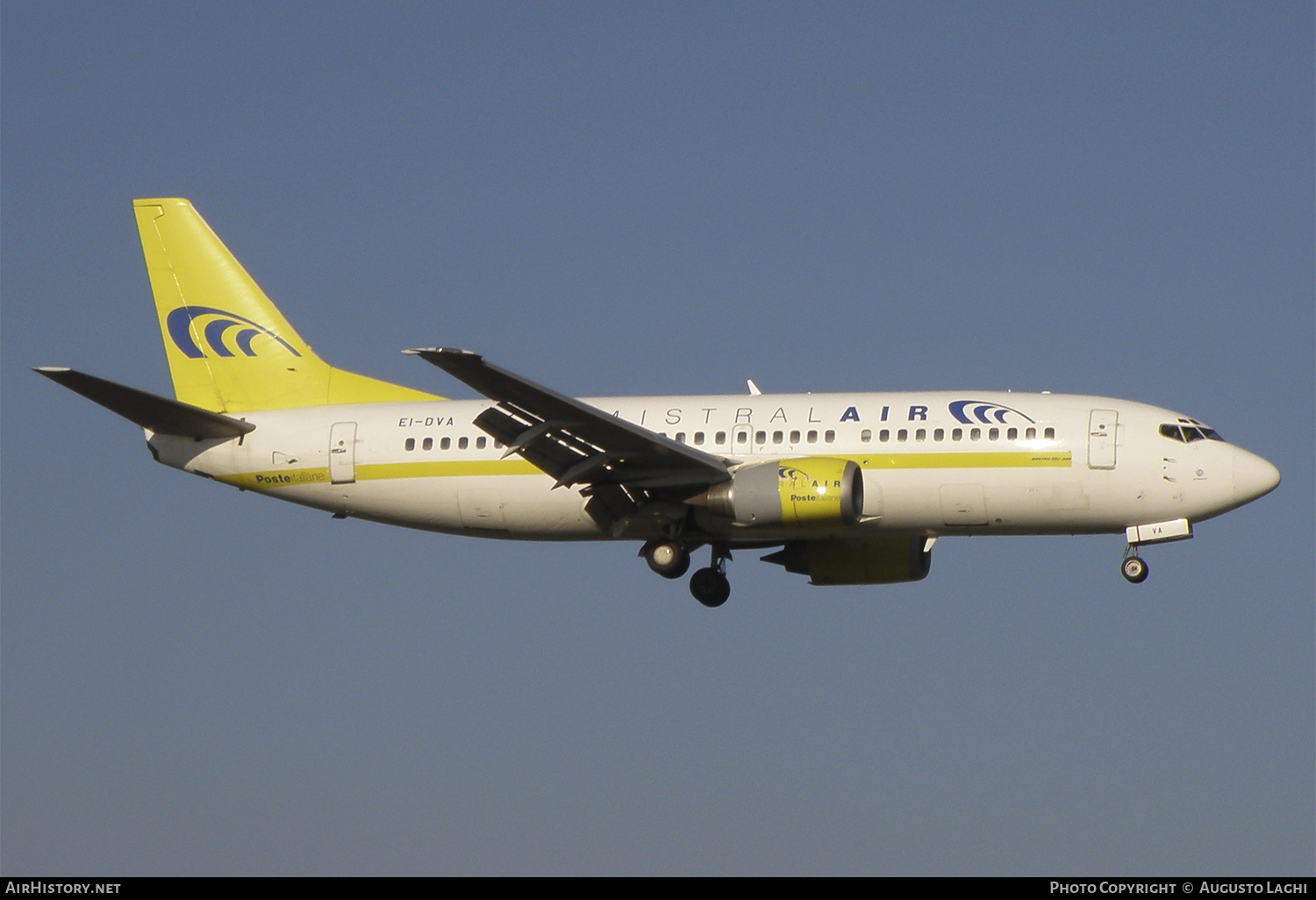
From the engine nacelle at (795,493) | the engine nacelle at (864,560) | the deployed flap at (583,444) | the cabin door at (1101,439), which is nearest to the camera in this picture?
the deployed flap at (583,444)

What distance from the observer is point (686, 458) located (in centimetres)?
3706

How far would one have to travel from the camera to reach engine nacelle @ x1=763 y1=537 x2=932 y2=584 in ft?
135

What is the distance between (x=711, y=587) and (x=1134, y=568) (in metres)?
9.47

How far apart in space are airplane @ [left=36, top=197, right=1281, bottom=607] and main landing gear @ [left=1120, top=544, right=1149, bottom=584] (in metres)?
0.04

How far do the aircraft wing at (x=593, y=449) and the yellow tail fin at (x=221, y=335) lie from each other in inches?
235

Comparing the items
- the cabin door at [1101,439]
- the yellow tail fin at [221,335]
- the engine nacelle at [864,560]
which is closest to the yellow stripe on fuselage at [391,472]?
the yellow tail fin at [221,335]

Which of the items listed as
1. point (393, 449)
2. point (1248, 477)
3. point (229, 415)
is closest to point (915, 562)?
point (1248, 477)

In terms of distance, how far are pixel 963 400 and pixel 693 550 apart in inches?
287

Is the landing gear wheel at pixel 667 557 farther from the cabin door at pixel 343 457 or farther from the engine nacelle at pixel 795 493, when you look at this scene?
the cabin door at pixel 343 457

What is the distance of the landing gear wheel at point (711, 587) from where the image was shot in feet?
135

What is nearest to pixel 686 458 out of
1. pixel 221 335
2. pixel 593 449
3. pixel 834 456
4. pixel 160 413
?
pixel 593 449

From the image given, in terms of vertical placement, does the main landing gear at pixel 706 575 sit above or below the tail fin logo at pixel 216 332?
below

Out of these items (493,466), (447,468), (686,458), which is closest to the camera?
(686,458)

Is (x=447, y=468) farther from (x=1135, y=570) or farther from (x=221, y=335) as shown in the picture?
(x=1135, y=570)
